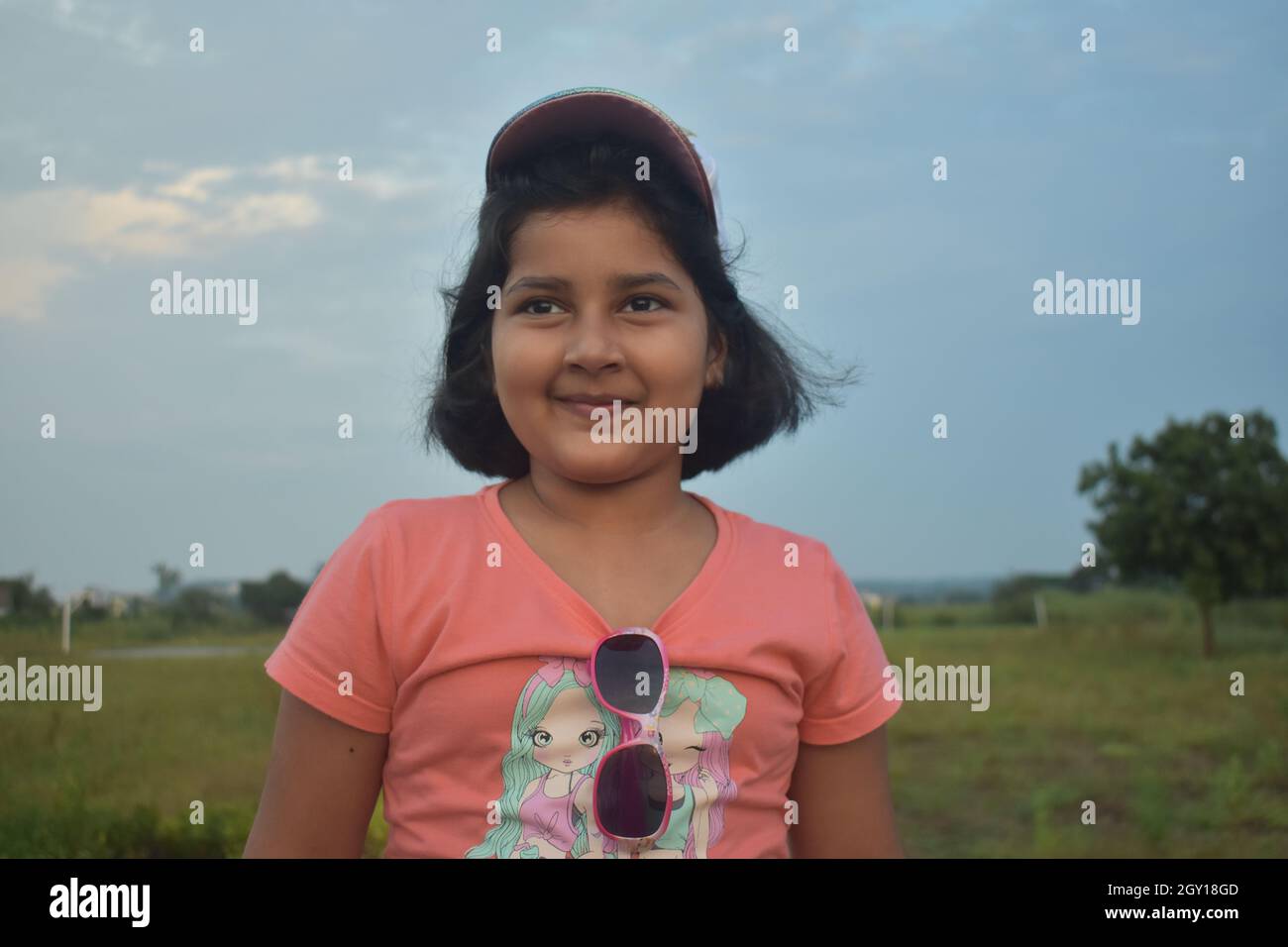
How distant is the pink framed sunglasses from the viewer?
1615 millimetres

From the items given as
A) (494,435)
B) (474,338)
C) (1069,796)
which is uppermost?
(474,338)

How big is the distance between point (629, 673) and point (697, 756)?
180mm

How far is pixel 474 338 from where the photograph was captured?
2.08 metres

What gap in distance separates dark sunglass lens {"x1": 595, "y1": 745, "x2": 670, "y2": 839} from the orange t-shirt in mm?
32

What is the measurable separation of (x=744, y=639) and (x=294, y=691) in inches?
28.1

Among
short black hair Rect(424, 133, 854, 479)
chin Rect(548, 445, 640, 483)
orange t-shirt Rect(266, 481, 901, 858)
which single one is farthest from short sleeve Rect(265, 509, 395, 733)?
short black hair Rect(424, 133, 854, 479)

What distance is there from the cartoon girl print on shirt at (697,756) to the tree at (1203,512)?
3486 mm

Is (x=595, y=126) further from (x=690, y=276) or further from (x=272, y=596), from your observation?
(x=272, y=596)

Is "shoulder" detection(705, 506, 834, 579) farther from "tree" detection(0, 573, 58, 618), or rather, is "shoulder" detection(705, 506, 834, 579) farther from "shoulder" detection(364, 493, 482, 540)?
"tree" detection(0, 573, 58, 618)

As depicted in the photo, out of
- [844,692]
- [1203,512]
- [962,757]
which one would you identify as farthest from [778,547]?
[1203,512]

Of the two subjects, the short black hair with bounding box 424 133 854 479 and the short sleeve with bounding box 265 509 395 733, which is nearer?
the short sleeve with bounding box 265 509 395 733
